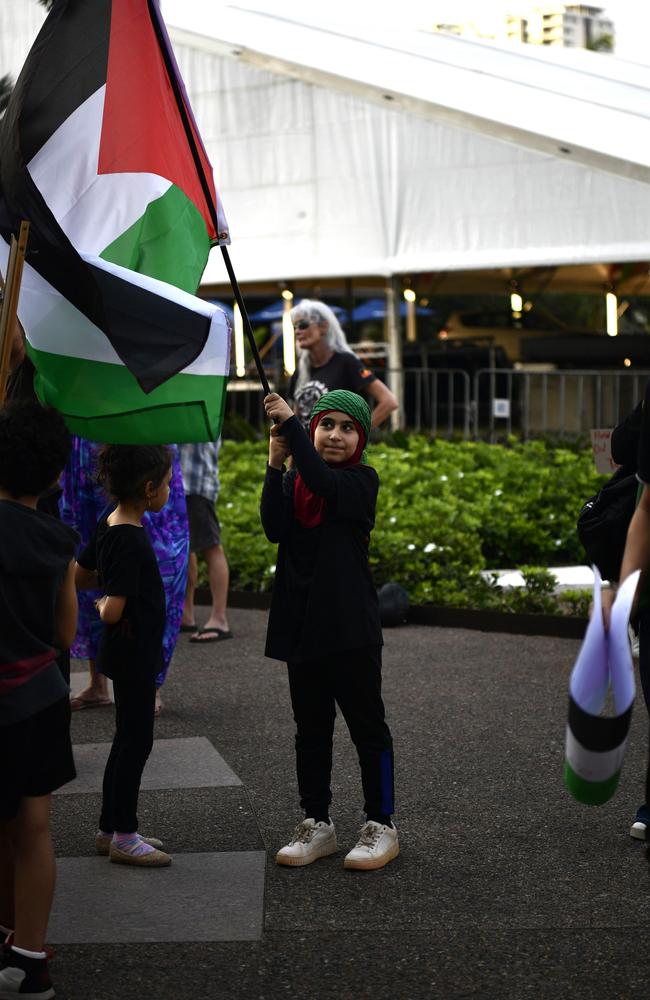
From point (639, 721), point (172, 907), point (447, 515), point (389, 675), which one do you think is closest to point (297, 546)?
point (172, 907)

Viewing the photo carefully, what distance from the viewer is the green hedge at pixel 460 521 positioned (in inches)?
384

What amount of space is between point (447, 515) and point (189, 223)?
20.5ft

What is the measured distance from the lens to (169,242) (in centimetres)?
518

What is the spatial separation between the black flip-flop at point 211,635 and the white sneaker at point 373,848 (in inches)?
160

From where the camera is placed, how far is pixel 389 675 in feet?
25.7

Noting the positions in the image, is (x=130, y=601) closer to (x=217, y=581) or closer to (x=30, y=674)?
(x=30, y=674)

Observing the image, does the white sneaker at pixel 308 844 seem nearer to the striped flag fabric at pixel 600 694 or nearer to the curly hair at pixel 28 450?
the curly hair at pixel 28 450

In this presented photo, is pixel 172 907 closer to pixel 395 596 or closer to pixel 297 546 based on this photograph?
pixel 297 546

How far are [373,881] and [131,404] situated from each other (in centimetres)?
173

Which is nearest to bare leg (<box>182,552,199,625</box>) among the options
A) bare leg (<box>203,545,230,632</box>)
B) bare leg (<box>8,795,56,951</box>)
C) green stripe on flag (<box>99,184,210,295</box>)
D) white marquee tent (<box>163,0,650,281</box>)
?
bare leg (<box>203,545,230,632</box>)

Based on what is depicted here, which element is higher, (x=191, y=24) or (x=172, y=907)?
(x=191, y=24)

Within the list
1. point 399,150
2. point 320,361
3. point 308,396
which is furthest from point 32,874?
point 399,150

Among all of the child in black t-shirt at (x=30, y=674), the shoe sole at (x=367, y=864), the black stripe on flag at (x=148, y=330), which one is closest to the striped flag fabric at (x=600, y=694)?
the child in black t-shirt at (x=30, y=674)

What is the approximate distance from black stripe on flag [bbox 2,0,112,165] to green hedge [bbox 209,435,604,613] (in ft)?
16.8
